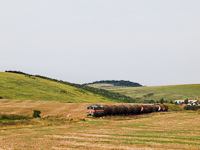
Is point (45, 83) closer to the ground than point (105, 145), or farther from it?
farther from it

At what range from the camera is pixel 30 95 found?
3504 inches

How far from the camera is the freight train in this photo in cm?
4958

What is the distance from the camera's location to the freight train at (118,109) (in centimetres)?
4958

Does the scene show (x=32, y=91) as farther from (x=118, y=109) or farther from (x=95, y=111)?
(x=95, y=111)

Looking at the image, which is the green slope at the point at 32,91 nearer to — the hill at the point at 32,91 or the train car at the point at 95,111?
the hill at the point at 32,91

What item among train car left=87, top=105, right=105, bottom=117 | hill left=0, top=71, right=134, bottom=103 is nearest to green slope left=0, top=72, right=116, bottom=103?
hill left=0, top=71, right=134, bottom=103

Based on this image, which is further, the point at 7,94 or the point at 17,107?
the point at 7,94

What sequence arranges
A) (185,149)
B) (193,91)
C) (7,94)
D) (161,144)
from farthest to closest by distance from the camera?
(193,91)
(7,94)
(161,144)
(185,149)

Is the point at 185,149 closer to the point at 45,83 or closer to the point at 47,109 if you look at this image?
the point at 47,109

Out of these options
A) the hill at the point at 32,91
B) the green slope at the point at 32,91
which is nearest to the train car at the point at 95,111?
the hill at the point at 32,91

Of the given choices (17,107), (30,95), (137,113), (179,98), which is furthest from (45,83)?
(179,98)

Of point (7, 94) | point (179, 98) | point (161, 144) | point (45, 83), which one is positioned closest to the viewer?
point (161, 144)

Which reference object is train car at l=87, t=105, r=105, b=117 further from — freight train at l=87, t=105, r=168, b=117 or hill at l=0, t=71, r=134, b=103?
hill at l=0, t=71, r=134, b=103

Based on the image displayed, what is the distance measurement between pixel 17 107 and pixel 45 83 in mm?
48871
